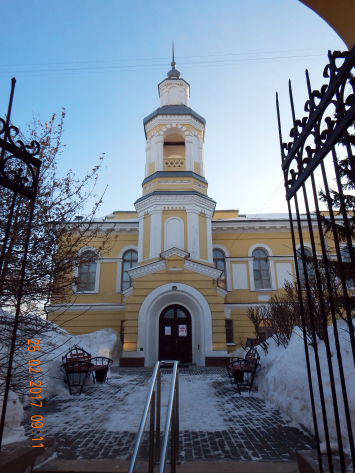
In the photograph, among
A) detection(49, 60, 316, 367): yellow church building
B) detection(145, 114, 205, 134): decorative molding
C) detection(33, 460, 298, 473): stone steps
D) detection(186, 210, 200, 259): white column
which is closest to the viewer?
detection(33, 460, 298, 473): stone steps

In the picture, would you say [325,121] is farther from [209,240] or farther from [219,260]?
[219,260]

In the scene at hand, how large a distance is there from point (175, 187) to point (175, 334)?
7.90 m

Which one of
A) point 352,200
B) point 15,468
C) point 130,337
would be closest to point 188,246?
point 130,337

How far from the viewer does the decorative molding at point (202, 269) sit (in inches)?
618

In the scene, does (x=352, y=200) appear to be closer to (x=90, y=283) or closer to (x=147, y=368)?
(x=147, y=368)

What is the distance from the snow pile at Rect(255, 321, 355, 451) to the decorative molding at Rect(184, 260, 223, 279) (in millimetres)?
7845

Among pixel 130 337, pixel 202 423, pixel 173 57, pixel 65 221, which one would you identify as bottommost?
pixel 202 423

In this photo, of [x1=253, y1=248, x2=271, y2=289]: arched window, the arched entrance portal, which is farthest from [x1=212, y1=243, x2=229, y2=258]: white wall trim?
the arched entrance portal

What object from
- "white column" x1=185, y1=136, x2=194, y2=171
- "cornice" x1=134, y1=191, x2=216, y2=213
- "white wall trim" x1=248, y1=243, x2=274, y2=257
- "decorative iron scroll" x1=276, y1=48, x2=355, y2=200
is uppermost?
"white column" x1=185, y1=136, x2=194, y2=171

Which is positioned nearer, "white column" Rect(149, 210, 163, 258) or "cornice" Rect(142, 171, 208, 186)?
"white column" Rect(149, 210, 163, 258)

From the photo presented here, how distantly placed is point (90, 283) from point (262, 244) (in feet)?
35.9

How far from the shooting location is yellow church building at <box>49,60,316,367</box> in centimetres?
1516

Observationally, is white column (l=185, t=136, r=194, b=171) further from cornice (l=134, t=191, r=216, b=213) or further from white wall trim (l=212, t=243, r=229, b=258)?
white wall trim (l=212, t=243, r=229, b=258)

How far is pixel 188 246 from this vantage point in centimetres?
1675
